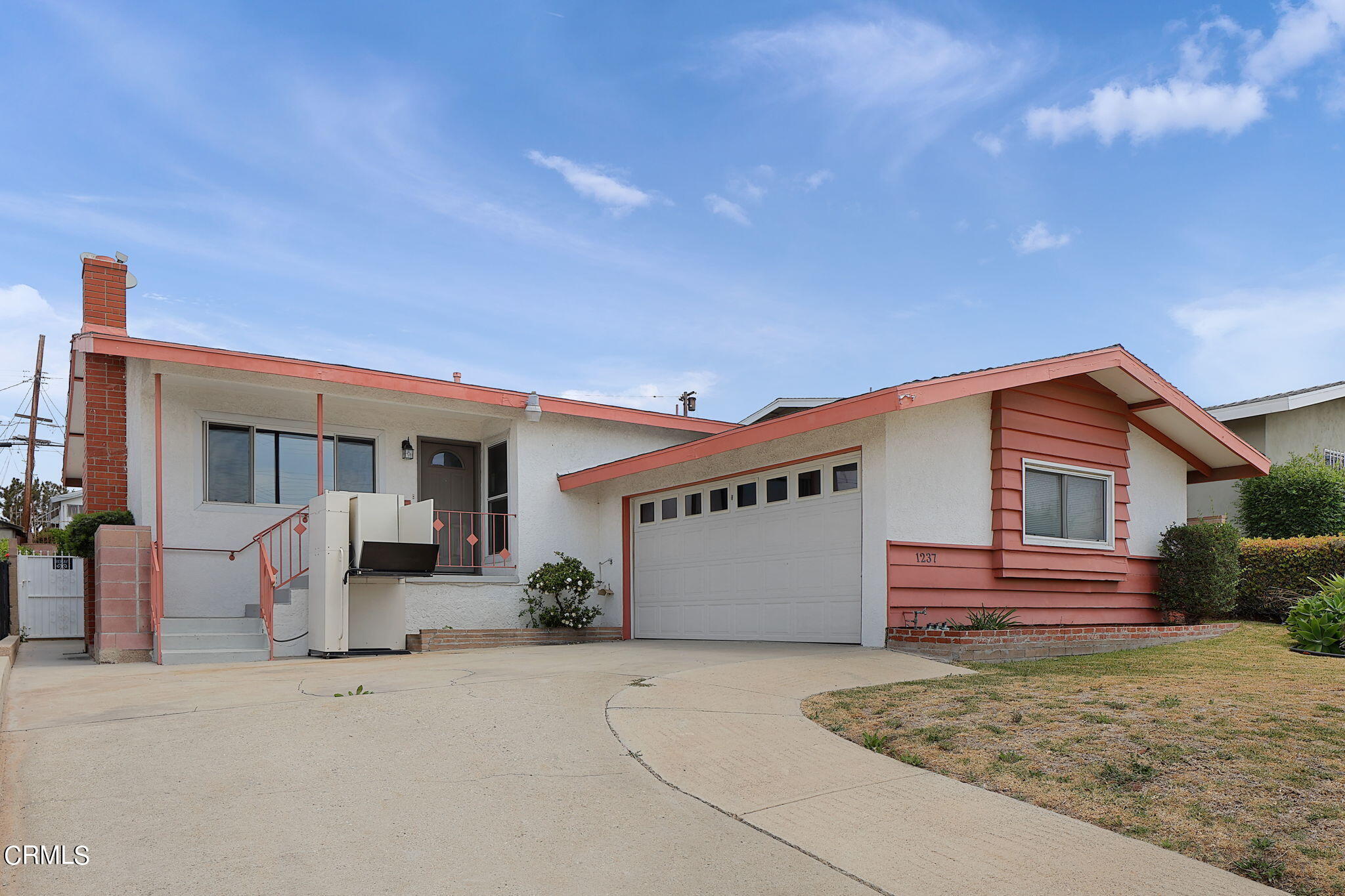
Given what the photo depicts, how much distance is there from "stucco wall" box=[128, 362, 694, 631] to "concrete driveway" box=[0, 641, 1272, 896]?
5798 millimetres

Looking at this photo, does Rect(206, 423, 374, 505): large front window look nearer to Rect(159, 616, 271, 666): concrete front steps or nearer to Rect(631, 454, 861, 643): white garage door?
Rect(159, 616, 271, 666): concrete front steps

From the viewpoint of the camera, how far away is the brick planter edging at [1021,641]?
9.36 metres

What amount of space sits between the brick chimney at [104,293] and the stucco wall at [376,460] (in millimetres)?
1073

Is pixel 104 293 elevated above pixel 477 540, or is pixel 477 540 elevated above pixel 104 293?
pixel 104 293

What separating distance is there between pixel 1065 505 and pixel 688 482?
5.12 meters

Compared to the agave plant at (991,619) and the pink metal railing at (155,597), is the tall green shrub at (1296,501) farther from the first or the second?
the pink metal railing at (155,597)

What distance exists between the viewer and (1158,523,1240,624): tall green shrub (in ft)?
41.4

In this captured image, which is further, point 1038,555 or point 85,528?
point 85,528

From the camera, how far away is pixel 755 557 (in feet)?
40.6

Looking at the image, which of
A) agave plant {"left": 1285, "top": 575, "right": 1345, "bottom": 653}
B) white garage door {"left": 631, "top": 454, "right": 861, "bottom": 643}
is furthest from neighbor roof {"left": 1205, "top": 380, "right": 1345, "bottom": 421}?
white garage door {"left": 631, "top": 454, "right": 861, "bottom": 643}

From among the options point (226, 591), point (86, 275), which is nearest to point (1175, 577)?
point (226, 591)

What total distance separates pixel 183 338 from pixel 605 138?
8687 millimetres

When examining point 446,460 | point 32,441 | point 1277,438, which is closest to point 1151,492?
point 1277,438

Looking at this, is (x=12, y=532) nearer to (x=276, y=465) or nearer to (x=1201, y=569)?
(x=276, y=465)
